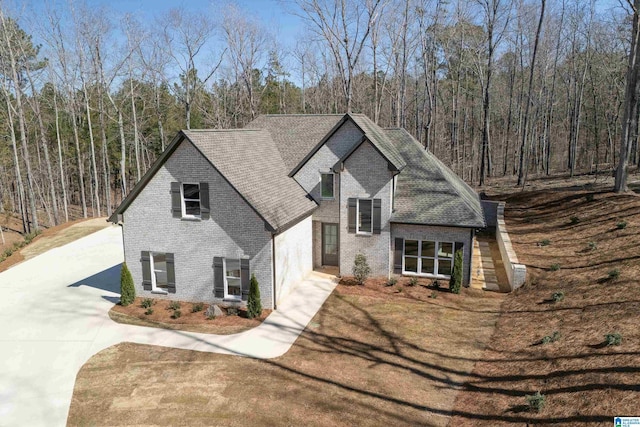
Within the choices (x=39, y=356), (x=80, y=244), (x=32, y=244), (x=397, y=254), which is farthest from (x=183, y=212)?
(x=32, y=244)

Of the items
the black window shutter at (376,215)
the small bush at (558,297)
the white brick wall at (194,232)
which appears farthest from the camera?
the black window shutter at (376,215)

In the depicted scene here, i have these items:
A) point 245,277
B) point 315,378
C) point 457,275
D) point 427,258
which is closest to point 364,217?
point 427,258

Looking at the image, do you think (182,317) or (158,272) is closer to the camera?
(182,317)

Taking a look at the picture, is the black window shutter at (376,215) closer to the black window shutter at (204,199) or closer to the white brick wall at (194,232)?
the white brick wall at (194,232)

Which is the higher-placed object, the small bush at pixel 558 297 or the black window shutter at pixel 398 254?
the black window shutter at pixel 398 254

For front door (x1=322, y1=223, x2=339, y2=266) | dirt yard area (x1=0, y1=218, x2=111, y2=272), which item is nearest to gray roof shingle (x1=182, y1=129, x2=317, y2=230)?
front door (x1=322, y1=223, x2=339, y2=266)

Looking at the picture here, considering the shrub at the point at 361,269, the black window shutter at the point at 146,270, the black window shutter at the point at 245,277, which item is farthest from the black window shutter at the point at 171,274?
the shrub at the point at 361,269

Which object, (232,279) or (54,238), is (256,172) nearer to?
(232,279)
